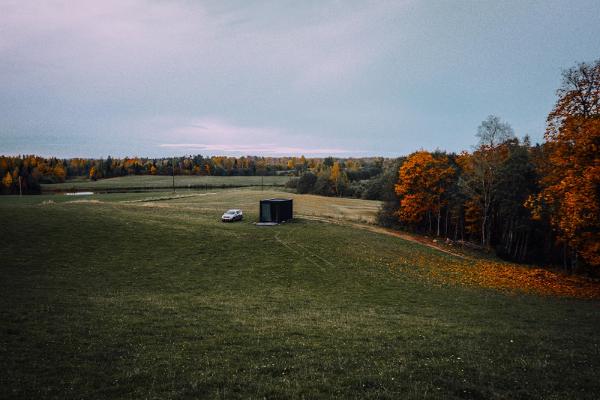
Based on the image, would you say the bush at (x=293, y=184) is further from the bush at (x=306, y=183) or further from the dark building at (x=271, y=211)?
the dark building at (x=271, y=211)

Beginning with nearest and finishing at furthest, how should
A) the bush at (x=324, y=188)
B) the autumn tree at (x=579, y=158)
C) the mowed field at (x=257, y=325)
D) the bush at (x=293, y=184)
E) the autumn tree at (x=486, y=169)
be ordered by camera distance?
the mowed field at (x=257, y=325) → the autumn tree at (x=579, y=158) → the autumn tree at (x=486, y=169) → the bush at (x=324, y=188) → the bush at (x=293, y=184)

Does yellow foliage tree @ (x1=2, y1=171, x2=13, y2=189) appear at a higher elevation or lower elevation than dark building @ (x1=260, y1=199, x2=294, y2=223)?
higher

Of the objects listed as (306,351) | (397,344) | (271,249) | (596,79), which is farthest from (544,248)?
(306,351)

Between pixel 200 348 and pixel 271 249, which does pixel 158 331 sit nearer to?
pixel 200 348

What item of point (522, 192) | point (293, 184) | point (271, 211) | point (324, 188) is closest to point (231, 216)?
point (271, 211)

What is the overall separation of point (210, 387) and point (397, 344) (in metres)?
7.56

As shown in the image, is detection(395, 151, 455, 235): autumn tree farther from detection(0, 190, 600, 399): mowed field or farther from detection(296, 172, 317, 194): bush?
detection(296, 172, 317, 194): bush

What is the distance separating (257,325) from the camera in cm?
1609

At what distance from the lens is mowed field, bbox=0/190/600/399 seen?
985cm

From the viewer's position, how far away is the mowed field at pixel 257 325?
32.3 feet

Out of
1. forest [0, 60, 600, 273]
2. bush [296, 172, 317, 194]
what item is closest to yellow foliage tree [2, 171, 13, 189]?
bush [296, 172, 317, 194]

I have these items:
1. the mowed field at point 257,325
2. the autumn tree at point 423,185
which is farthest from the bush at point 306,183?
the mowed field at point 257,325

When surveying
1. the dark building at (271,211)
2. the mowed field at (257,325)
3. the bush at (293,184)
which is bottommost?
the mowed field at (257,325)

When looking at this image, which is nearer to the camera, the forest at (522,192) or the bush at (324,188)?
the forest at (522,192)
